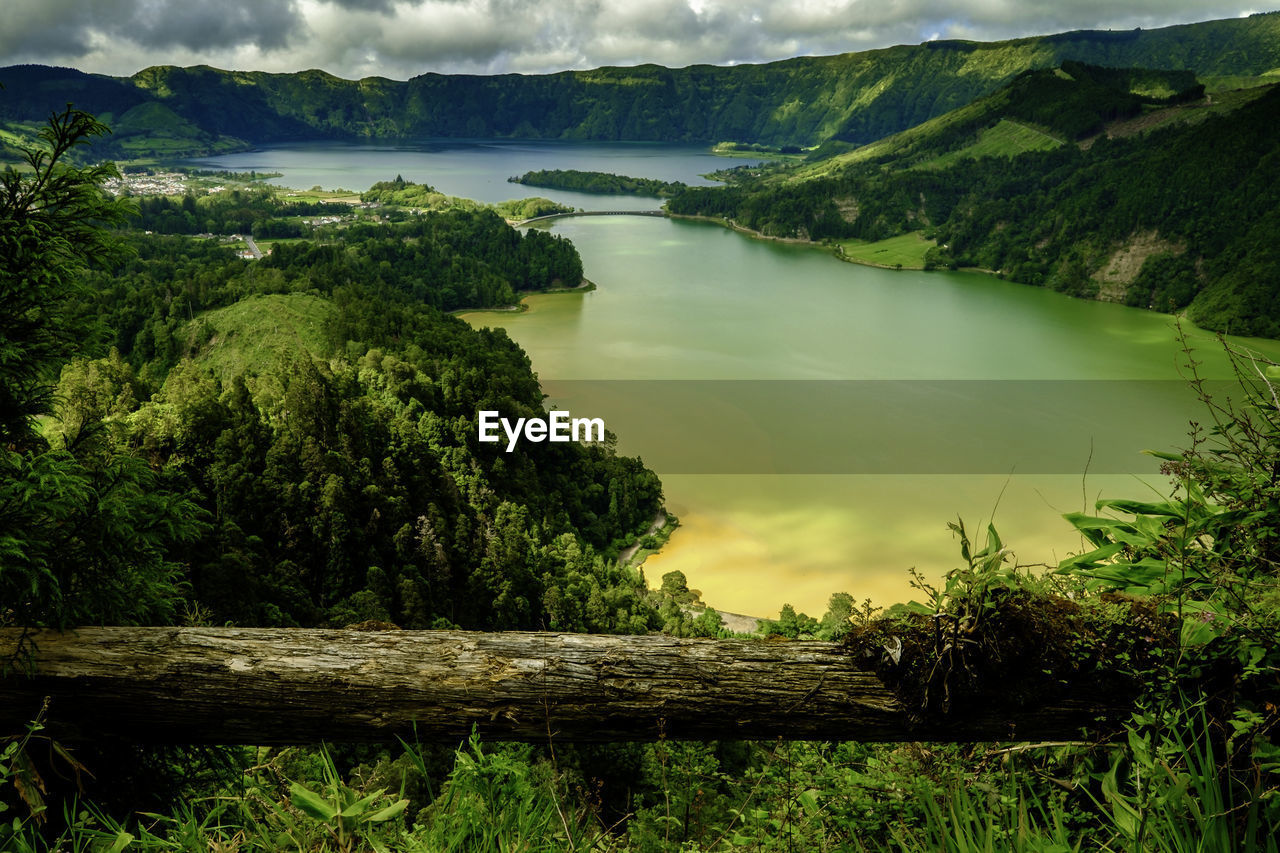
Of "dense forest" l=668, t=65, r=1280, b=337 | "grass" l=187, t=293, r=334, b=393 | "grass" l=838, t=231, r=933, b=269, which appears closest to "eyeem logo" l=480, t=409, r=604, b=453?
"grass" l=187, t=293, r=334, b=393

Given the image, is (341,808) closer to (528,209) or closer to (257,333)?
Result: (257,333)

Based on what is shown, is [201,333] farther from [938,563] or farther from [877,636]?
[877,636]

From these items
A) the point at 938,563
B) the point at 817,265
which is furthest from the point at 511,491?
the point at 817,265

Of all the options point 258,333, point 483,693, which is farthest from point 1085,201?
point 483,693

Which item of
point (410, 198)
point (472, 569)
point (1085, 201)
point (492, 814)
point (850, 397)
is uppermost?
point (1085, 201)

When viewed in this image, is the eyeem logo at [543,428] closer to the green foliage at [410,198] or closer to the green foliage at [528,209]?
the green foliage at [410,198]

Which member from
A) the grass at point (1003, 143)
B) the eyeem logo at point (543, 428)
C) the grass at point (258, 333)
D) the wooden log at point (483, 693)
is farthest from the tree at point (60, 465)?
the grass at point (1003, 143)
